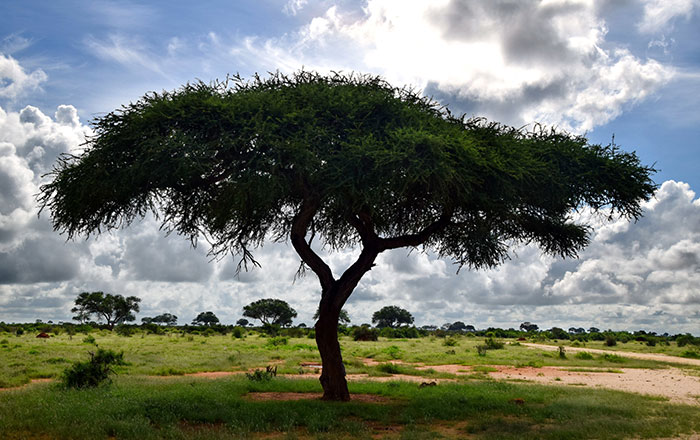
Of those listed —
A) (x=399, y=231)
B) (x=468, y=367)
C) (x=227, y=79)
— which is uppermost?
(x=227, y=79)

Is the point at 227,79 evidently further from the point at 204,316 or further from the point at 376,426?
the point at 204,316

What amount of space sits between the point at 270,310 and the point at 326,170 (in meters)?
94.5

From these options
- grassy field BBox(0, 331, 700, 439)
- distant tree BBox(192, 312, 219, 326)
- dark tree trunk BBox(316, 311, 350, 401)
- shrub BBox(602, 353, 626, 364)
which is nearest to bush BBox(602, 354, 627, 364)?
shrub BBox(602, 353, 626, 364)

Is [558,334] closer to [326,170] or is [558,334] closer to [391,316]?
[391,316]

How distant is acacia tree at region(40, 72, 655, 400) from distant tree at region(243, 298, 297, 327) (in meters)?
88.3

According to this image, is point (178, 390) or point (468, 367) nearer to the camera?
point (178, 390)

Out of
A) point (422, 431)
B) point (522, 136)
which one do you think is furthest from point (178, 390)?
point (522, 136)

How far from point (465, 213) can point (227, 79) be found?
8964 mm

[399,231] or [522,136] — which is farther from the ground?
[522,136]

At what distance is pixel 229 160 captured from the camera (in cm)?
1677

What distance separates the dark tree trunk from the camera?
59.2 ft

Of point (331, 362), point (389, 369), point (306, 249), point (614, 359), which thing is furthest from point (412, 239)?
point (614, 359)

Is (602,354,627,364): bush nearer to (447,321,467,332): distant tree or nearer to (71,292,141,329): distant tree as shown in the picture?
(71,292,141,329): distant tree

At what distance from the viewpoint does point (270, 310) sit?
108 meters
